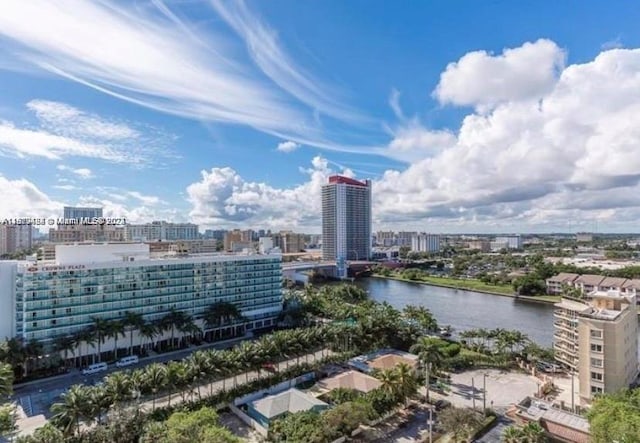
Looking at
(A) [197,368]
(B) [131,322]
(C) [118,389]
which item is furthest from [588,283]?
(C) [118,389]

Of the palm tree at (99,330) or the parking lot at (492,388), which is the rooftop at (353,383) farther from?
the palm tree at (99,330)

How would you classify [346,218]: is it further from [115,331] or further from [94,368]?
[94,368]

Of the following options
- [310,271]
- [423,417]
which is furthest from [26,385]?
[310,271]

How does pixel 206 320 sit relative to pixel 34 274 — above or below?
below

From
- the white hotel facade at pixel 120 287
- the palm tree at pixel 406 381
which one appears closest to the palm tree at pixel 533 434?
the palm tree at pixel 406 381

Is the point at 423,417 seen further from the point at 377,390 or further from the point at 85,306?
the point at 85,306

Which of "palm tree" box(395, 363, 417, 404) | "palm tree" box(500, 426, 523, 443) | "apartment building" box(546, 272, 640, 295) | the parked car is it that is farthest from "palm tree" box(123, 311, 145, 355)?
"apartment building" box(546, 272, 640, 295)

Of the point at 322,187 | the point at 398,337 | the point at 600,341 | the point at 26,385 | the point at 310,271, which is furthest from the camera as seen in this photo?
the point at 322,187

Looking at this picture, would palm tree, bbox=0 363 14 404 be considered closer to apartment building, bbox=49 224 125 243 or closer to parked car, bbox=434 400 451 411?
parked car, bbox=434 400 451 411
